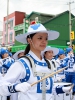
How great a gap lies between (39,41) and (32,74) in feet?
1.29

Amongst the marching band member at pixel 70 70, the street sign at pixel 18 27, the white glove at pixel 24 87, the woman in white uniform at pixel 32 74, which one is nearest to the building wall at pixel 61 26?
the street sign at pixel 18 27

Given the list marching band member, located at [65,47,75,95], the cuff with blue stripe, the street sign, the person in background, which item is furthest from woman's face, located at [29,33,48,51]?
the street sign

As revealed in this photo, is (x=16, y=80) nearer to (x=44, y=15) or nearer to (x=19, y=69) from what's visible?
(x=19, y=69)

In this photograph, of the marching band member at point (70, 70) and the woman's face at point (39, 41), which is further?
the marching band member at point (70, 70)

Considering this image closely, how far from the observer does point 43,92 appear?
2254 mm

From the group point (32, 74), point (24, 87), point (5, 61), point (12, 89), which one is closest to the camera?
point (24, 87)

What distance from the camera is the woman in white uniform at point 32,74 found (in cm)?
232

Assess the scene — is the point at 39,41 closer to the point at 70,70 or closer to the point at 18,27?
the point at 70,70

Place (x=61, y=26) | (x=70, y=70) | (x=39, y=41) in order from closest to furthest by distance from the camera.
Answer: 1. (x=39, y=41)
2. (x=70, y=70)
3. (x=61, y=26)

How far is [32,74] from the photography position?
243 centimetres

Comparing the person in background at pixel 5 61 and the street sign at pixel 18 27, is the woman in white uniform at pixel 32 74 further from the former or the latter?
the street sign at pixel 18 27

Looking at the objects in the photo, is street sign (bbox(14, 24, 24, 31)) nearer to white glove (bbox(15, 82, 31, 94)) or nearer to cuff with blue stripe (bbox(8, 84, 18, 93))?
cuff with blue stripe (bbox(8, 84, 18, 93))

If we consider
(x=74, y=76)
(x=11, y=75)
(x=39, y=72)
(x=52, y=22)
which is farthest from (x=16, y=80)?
(x=52, y=22)

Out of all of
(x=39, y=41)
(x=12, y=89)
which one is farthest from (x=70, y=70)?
(x=12, y=89)
